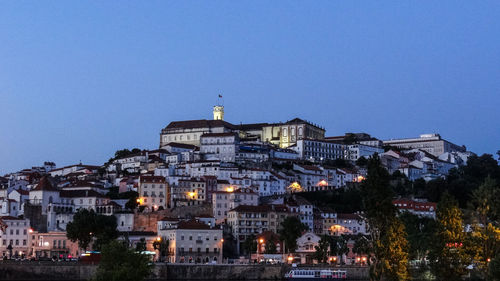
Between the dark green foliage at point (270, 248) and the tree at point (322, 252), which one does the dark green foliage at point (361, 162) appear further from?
the tree at point (322, 252)

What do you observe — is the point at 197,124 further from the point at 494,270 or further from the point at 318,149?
the point at 494,270

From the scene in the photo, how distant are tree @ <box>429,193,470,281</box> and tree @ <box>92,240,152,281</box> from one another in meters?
15.3

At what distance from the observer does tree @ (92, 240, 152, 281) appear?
3734 cm

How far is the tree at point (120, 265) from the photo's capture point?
3734 centimetres

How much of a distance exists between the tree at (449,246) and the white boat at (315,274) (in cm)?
3050

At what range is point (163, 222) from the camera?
80.2 meters

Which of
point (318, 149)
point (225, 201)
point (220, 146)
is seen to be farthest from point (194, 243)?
point (318, 149)

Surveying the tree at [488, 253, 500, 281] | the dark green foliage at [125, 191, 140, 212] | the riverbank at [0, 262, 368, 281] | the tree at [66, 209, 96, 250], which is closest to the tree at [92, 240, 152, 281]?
the tree at [488, 253, 500, 281]

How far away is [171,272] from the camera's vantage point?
211 feet

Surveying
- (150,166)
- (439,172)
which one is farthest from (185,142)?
(439,172)

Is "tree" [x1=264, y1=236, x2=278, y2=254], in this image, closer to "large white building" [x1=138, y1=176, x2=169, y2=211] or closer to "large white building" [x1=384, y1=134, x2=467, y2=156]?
"large white building" [x1=138, y1=176, x2=169, y2=211]

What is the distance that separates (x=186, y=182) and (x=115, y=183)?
1585 centimetres

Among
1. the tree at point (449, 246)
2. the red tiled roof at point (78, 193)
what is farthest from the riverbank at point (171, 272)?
the tree at point (449, 246)

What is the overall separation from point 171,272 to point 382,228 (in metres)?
34.9
